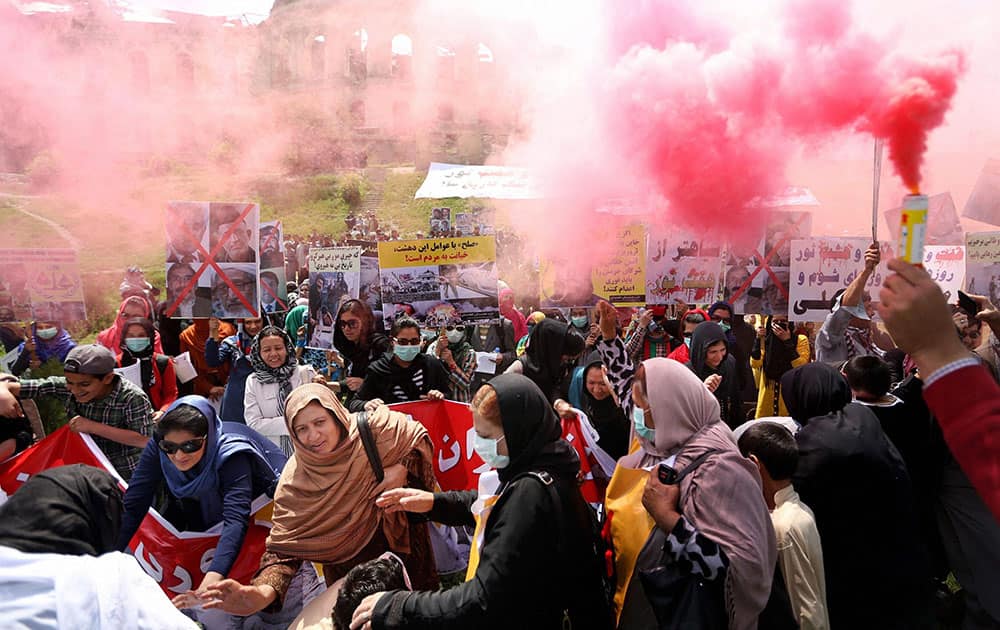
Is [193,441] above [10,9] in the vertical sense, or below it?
below

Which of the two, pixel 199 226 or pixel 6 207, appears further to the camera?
pixel 6 207

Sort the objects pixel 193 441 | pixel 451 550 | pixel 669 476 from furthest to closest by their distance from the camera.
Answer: pixel 451 550 < pixel 193 441 < pixel 669 476

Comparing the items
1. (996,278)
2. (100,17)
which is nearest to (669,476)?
(996,278)

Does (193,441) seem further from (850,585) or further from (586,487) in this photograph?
(850,585)

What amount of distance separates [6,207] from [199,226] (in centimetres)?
1833

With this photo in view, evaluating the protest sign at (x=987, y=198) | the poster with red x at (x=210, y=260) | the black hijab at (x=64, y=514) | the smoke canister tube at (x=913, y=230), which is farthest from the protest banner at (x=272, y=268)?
the protest sign at (x=987, y=198)

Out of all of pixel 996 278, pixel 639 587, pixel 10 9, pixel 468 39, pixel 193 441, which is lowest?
pixel 639 587

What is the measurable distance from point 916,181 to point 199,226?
550 centimetres

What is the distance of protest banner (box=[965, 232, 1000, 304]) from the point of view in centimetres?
665

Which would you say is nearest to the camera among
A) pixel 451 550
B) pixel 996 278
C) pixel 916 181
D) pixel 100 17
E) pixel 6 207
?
pixel 916 181

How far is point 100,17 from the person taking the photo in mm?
11359

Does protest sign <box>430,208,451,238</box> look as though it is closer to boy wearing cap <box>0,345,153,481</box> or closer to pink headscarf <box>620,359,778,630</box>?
boy wearing cap <box>0,345,153,481</box>

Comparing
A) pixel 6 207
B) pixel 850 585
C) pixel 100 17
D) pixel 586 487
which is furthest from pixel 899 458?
pixel 6 207

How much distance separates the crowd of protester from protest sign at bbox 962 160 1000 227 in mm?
1937
